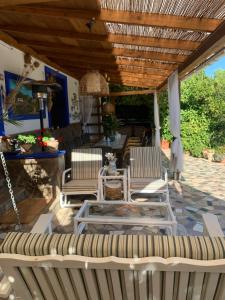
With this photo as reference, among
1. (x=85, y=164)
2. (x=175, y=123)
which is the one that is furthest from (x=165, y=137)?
(x=85, y=164)

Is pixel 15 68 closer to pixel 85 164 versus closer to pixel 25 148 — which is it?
pixel 25 148

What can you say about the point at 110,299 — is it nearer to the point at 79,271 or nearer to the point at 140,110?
the point at 79,271

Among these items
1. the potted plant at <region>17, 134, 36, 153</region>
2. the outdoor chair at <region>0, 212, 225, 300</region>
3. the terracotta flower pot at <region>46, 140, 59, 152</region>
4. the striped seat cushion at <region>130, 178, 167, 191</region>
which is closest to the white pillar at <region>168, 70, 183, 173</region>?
the striped seat cushion at <region>130, 178, 167, 191</region>

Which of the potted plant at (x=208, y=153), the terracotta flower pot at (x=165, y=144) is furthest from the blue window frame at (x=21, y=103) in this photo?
the terracotta flower pot at (x=165, y=144)

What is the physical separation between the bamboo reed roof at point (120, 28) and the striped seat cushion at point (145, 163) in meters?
1.75

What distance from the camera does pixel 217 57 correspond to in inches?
179

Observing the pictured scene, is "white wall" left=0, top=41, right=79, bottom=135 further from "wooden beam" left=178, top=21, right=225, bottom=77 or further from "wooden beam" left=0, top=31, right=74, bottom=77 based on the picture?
"wooden beam" left=178, top=21, right=225, bottom=77

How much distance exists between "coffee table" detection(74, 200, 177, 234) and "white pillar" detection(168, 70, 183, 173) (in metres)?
2.10

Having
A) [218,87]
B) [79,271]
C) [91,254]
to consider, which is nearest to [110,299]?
[79,271]

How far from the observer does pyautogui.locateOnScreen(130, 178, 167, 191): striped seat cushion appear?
16.9ft

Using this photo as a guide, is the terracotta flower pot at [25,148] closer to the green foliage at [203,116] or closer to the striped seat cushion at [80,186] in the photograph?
the striped seat cushion at [80,186]

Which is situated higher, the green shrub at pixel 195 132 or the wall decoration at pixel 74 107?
the wall decoration at pixel 74 107

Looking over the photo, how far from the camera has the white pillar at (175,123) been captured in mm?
6793

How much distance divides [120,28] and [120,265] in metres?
3.43
